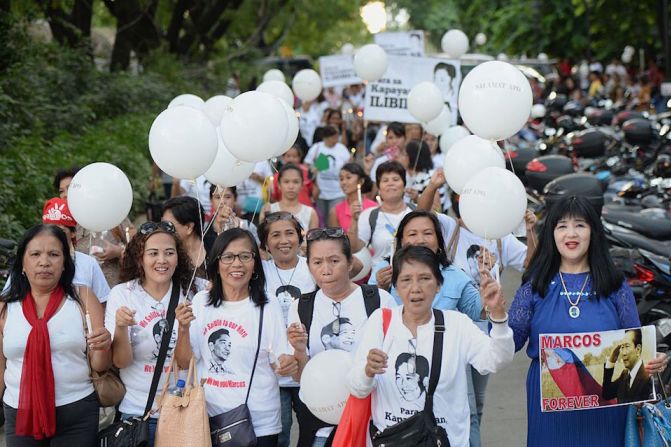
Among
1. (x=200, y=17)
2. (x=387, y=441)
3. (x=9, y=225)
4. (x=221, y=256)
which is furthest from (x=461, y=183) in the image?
(x=200, y=17)

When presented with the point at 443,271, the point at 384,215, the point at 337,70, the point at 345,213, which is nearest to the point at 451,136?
the point at 345,213

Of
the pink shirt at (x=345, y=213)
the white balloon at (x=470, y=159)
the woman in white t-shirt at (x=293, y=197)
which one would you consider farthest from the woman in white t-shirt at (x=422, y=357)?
the pink shirt at (x=345, y=213)

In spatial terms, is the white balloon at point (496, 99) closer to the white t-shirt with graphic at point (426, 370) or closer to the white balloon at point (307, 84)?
the white t-shirt with graphic at point (426, 370)

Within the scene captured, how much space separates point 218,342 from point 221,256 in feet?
1.41

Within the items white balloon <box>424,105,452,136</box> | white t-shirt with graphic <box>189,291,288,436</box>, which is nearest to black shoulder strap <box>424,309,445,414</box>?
white t-shirt with graphic <box>189,291,288,436</box>

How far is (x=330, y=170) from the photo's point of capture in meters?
11.4

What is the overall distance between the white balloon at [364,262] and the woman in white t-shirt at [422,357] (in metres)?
2.68

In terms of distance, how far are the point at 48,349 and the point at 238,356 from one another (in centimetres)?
88

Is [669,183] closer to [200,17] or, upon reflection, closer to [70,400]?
[70,400]

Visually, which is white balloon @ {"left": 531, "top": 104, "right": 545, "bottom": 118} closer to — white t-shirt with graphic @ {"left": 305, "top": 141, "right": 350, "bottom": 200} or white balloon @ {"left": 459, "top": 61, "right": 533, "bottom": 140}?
white t-shirt with graphic @ {"left": 305, "top": 141, "right": 350, "bottom": 200}

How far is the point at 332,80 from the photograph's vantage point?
54.3ft

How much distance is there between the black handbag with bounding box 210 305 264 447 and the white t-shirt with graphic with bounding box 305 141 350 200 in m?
6.86

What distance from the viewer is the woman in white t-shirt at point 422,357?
159 inches

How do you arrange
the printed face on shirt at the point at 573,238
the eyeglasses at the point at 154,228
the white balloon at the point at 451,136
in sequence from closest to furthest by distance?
the printed face on shirt at the point at 573,238 → the eyeglasses at the point at 154,228 → the white balloon at the point at 451,136
